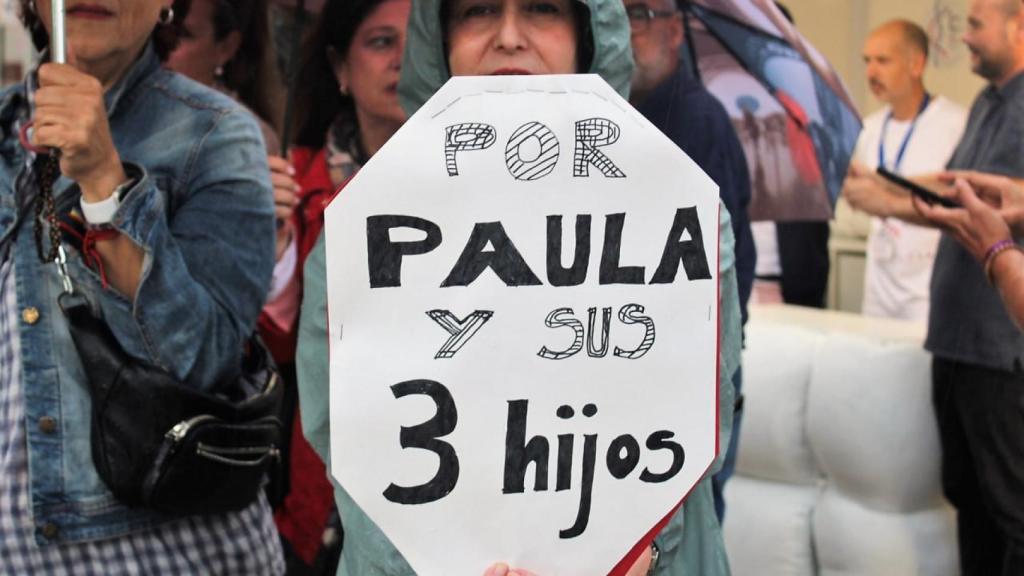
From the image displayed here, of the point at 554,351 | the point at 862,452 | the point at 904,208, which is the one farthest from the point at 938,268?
the point at 554,351

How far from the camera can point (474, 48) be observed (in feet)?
5.58

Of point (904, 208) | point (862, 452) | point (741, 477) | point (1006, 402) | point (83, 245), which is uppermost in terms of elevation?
point (83, 245)

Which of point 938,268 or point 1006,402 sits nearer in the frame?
point 1006,402

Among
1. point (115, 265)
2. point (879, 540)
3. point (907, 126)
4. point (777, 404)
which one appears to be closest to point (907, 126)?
point (907, 126)

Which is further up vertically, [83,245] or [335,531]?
[83,245]

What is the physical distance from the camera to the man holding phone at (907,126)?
2.52m

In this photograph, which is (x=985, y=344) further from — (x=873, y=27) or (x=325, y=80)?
(x=325, y=80)

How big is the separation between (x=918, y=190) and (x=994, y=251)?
31 centimetres

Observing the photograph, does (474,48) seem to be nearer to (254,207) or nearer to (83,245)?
(254,207)

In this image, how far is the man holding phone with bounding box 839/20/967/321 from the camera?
8.25 feet

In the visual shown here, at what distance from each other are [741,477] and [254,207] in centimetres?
219

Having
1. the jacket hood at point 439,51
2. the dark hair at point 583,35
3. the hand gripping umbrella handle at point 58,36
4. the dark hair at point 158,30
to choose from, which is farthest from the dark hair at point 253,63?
the dark hair at point 583,35

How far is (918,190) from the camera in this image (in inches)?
99.0

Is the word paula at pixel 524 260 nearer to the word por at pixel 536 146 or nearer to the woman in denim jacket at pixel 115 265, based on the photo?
the word por at pixel 536 146
